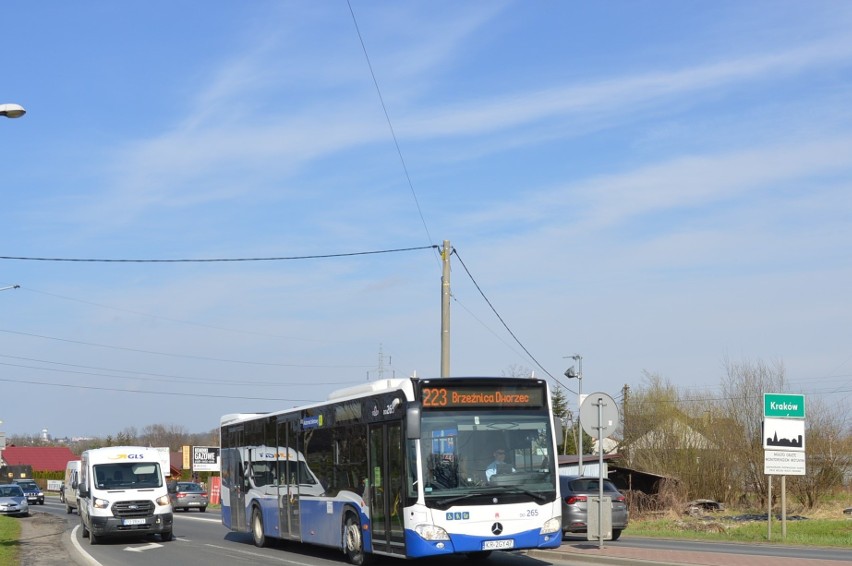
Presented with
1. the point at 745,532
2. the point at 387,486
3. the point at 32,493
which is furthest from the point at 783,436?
the point at 32,493

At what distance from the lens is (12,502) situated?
45.4 meters

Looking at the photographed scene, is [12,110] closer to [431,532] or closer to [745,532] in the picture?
[431,532]

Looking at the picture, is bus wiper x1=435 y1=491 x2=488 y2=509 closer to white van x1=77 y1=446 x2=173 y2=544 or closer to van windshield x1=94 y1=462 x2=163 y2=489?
white van x1=77 y1=446 x2=173 y2=544

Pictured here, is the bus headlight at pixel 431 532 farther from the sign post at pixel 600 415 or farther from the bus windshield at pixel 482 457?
the sign post at pixel 600 415

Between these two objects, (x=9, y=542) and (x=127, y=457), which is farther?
(x=127, y=457)

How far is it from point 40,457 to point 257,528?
11963cm

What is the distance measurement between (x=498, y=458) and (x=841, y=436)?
3297 centimetres

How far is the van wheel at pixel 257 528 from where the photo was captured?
24.1m

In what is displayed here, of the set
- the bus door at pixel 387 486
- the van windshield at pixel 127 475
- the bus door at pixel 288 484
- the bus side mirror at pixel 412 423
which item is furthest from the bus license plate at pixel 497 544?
the van windshield at pixel 127 475

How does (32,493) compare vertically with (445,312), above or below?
below

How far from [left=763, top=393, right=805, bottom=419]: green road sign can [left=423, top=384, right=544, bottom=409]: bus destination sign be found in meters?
7.37

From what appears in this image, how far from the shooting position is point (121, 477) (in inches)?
1042

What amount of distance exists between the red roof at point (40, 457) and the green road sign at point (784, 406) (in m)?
120

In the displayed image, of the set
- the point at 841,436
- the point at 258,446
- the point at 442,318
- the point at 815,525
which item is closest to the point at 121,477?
the point at 258,446
